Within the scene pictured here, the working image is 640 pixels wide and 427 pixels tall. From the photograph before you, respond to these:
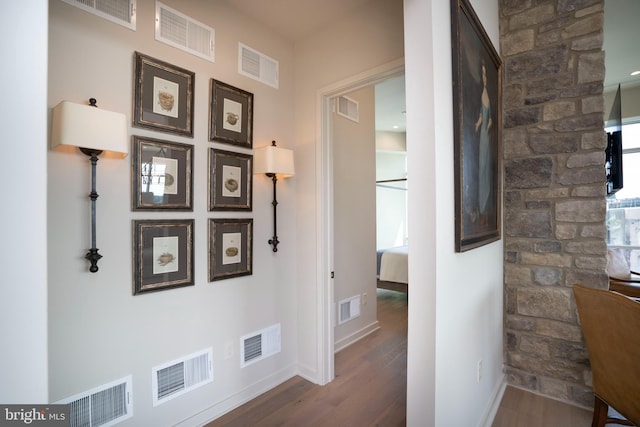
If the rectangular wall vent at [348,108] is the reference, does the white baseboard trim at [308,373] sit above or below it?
below

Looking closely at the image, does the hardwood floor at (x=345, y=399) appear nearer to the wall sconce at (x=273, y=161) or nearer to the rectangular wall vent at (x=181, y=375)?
the rectangular wall vent at (x=181, y=375)

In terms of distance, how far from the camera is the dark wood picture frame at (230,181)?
84.4 inches

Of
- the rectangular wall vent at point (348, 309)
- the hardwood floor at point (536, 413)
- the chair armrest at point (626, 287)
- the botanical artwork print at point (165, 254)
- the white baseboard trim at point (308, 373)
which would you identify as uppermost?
the botanical artwork print at point (165, 254)

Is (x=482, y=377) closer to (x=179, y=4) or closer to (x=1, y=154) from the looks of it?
(x=1, y=154)

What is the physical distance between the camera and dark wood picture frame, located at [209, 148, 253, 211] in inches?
84.4

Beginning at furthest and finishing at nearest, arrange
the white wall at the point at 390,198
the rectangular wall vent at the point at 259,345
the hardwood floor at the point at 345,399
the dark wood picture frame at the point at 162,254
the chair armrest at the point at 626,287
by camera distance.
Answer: the white wall at the point at 390,198 < the chair armrest at the point at 626,287 < the rectangular wall vent at the point at 259,345 < the hardwood floor at the point at 345,399 < the dark wood picture frame at the point at 162,254

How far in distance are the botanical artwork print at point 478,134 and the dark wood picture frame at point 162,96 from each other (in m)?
1.68

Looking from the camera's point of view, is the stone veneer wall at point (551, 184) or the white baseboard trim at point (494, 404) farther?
the stone veneer wall at point (551, 184)

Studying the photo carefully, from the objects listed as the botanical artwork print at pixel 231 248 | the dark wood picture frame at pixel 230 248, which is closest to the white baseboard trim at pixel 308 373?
the dark wood picture frame at pixel 230 248

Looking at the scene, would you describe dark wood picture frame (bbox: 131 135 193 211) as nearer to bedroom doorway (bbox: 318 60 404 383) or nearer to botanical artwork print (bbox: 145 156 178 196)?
botanical artwork print (bbox: 145 156 178 196)

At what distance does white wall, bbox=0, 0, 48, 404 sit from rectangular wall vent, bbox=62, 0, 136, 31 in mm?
1345

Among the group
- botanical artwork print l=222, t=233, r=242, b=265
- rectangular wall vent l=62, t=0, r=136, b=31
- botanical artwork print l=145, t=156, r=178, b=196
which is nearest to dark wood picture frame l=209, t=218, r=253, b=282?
botanical artwork print l=222, t=233, r=242, b=265

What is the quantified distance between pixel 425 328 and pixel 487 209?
104 cm

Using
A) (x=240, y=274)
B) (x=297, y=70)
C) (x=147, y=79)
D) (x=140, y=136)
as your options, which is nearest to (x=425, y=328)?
(x=240, y=274)
